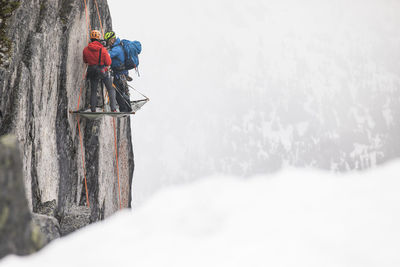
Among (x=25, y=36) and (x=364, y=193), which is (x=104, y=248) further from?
(x=25, y=36)

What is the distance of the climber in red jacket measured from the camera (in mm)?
12336

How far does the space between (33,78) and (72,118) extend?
2923 millimetres

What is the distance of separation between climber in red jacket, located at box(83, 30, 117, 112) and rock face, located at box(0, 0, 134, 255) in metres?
0.56

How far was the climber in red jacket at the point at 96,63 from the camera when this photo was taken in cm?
1234

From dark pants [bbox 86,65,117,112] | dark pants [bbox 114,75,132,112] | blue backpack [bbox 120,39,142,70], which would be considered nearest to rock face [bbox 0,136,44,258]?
dark pants [bbox 86,65,117,112]

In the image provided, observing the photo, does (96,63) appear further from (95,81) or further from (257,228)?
(257,228)

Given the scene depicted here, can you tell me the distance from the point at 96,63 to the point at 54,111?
2.24m

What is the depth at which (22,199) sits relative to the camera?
13.5ft

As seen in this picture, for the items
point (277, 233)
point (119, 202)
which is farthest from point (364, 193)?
point (119, 202)

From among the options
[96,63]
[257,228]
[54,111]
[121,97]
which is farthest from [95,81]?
[257,228]

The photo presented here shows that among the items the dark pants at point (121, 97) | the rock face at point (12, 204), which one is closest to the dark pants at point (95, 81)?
the dark pants at point (121, 97)

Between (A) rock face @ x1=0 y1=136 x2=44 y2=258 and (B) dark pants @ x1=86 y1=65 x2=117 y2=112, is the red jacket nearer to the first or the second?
(B) dark pants @ x1=86 y1=65 x2=117 y2=112

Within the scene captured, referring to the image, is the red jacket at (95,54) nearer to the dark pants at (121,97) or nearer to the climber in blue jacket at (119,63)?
the climber in blue jacket at (119,63)

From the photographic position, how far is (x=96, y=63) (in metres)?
12.5
